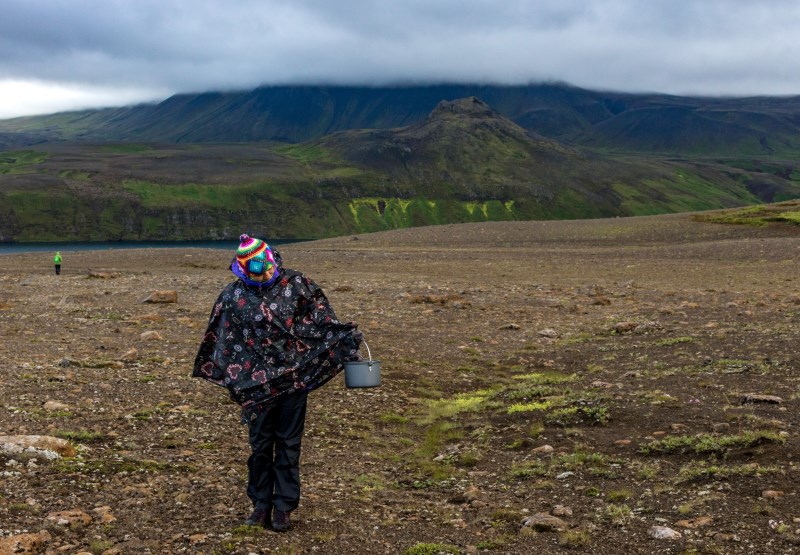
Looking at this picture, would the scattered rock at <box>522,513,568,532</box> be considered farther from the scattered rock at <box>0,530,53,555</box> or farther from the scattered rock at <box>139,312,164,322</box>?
the scattered rock at <box>139,312,164,322</box>

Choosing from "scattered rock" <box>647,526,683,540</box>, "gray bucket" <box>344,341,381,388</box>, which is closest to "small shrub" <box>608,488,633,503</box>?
"scattered rock" <box>647,526,683,540</box>

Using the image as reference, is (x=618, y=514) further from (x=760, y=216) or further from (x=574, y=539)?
(x=760, y=216)

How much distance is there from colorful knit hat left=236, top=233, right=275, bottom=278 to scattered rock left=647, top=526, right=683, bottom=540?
4922 millimetres

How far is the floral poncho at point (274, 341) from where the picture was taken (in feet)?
29.0

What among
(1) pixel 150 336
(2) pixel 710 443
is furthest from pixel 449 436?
(1) pixel 150 336

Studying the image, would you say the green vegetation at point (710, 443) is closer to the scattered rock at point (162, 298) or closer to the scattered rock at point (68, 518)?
the scattered rock at point (68, 518)

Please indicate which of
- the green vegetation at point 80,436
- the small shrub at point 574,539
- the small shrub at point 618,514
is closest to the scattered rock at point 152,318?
the green vegetation at point 80,436

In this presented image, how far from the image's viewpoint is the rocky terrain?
8.30m

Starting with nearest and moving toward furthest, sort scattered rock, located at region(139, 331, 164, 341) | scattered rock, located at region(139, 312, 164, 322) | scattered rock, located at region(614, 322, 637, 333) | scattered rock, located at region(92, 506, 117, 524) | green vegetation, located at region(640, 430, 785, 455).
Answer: scattered rock, located at region(92, 506, 117, 524) → green vegetation, located at region(640, 430, 785, 455) → scattered rock, located at region(139, 331, 164, 341) → scattered rock, located at region(614, 322, 637, 333) → scattered rock, located at region(139, 312, 164, 322)

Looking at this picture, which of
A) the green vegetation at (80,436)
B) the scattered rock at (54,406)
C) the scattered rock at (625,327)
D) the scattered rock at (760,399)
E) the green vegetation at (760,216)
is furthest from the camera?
the green vegetation at (760,216)

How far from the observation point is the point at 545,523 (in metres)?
8.45

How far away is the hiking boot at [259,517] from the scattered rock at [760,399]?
8.28 meters

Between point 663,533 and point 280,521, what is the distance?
402 cm

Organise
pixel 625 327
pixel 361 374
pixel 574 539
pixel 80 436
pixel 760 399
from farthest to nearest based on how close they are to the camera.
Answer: pixel 625 327 → pixel 760 399 → pixel 80 436 → pixel 361 374 → pixel 574 539
